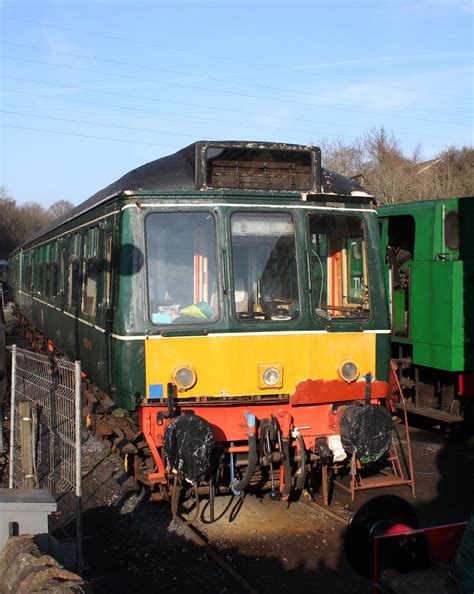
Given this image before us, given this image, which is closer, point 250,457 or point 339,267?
point 250,457

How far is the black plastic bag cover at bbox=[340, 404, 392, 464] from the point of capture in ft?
18.9

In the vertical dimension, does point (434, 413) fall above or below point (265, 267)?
below

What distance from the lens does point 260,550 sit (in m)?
5.34

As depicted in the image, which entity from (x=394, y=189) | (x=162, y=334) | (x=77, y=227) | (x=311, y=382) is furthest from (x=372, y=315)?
(x=394, y=189)

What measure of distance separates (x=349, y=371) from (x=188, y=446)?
1678 mm

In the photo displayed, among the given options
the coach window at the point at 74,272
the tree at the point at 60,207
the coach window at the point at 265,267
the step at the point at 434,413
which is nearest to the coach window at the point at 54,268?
the coach window at the point at 74,272

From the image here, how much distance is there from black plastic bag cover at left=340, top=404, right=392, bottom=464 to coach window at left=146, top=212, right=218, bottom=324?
59.2 inches

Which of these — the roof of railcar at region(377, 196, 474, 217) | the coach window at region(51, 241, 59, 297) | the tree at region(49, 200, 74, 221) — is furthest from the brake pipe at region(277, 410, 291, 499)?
the tree at region(49, 200, 74, 221)

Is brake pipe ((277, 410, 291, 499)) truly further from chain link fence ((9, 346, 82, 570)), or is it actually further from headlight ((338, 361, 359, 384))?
chain link fence ((9, 346, 82, 570))

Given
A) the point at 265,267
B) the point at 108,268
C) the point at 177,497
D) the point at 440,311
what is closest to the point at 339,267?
the point at 265,267

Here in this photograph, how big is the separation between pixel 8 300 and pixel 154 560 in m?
43.3

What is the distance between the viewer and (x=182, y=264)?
19.1ft

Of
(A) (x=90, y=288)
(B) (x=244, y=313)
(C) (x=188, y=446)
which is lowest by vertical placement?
(C) (x=188, y=446)

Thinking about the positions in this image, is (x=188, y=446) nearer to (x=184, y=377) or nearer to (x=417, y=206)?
Result: (x=184, y=377)
